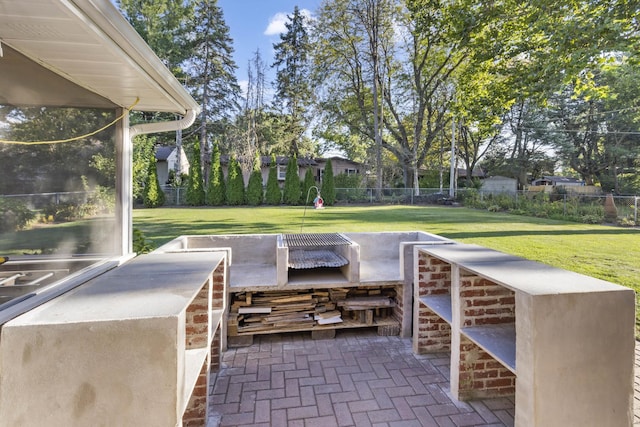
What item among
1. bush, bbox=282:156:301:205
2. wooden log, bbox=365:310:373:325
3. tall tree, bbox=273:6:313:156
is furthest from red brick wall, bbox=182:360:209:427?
tall tree, bbox=273:6:313:156

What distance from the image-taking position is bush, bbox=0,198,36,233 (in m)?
1.80

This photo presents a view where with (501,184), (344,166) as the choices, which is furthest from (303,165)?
(501,184)

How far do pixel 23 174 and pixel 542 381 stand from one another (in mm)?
3076

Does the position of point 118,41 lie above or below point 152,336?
above

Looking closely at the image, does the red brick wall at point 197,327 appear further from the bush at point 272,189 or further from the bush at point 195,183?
the bush at point 272,189

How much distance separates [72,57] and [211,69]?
69.2ft

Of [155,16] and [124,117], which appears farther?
[155,16]

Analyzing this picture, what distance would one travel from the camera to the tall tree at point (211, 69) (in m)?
20.2

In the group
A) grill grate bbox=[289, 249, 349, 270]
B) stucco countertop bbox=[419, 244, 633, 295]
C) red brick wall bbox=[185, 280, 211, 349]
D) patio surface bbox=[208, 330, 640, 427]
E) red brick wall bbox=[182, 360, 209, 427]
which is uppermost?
stucco countertop bbox=[419, 244, 633, 295]

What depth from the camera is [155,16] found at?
1712 cm

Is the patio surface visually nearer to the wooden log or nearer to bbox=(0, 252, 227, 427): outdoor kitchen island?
the wooden log

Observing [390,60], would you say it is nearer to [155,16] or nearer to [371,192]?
[371,192]

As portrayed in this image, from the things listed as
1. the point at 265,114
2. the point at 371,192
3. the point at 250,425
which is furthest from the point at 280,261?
the point at 265,114

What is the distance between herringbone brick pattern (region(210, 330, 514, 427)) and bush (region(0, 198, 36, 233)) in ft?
5.73
